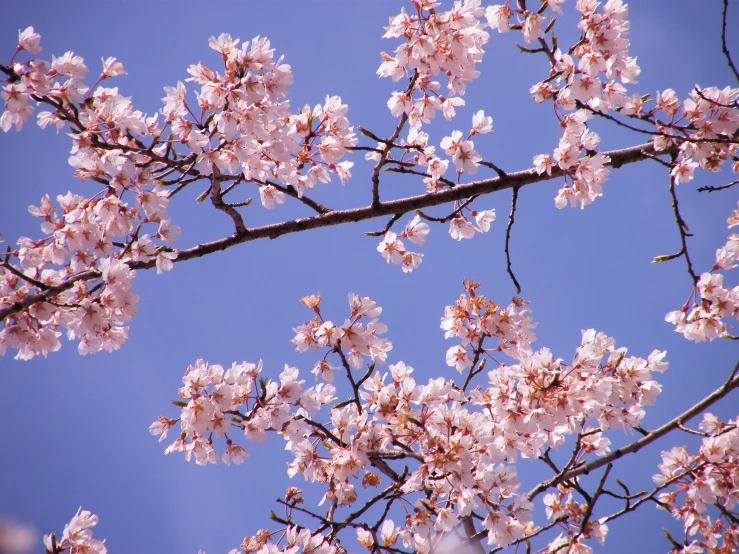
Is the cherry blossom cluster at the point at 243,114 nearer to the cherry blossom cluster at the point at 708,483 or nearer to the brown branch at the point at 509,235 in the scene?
the brown branch at the point at 509,235

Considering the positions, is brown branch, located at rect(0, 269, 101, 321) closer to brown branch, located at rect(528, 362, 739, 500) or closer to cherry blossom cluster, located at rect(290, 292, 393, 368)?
cherry blossom cluster, located at rect(290, 292, 393, 368)

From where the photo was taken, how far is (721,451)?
5.23 meters

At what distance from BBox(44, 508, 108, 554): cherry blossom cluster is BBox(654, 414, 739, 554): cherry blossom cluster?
4818 mm

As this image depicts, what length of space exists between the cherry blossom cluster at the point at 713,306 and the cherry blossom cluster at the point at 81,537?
5.11m

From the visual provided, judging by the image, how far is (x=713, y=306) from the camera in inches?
177

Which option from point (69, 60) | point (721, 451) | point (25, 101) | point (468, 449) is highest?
point (69, 60)

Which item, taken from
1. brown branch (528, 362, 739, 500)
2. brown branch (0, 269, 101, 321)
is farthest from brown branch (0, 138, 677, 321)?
brown branch (528, 362, 739, 500)

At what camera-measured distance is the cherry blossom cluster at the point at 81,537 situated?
4.11 meters

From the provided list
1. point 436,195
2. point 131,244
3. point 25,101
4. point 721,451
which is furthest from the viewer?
point 721,451

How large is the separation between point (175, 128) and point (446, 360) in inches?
126

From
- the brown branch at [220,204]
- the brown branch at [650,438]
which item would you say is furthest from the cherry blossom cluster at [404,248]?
the brown branch at [650,438]

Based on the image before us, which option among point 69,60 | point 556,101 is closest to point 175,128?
point 69,60

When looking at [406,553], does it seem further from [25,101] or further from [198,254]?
[25,101]

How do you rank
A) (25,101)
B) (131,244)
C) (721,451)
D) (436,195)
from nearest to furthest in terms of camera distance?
(25,101)
(131,244)
(436,195)
(721,451)
